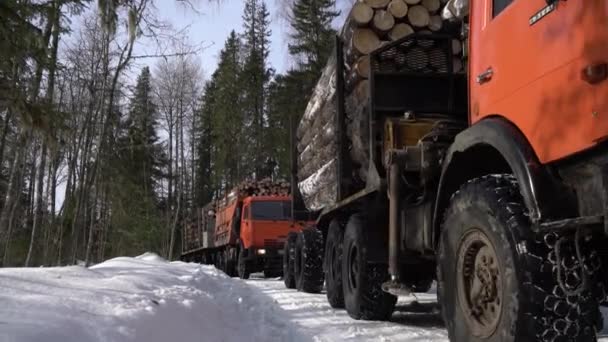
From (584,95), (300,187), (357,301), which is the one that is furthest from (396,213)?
(300,187)

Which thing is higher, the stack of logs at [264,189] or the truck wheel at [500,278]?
the stack of logs at [264,189]

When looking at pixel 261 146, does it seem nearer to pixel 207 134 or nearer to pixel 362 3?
pixel 207 134

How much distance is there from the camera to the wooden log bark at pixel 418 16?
23.2 feet

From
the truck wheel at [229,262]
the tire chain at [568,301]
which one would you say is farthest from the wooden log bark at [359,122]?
the truck wheel at [229,262]

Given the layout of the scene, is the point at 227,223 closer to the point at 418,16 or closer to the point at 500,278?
the point at 418,16

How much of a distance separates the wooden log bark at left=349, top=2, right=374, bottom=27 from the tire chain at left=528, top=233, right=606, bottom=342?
4404mm

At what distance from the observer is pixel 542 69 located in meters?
3.42

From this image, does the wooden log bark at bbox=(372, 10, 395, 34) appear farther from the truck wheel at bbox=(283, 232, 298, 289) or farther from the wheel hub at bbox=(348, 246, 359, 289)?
the truck wheel at bbox=(283, 232, 298, 289)

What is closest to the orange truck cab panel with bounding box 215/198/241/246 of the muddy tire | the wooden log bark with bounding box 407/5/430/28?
the muddy tire

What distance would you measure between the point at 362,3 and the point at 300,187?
5.09 m

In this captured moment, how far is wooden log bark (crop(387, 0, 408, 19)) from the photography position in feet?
23.3

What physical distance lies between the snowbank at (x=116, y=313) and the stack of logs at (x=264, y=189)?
11232 mm

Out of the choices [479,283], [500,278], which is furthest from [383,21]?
[500,278]

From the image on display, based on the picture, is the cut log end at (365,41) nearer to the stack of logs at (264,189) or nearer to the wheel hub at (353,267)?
the wheel hub at (353,267)
